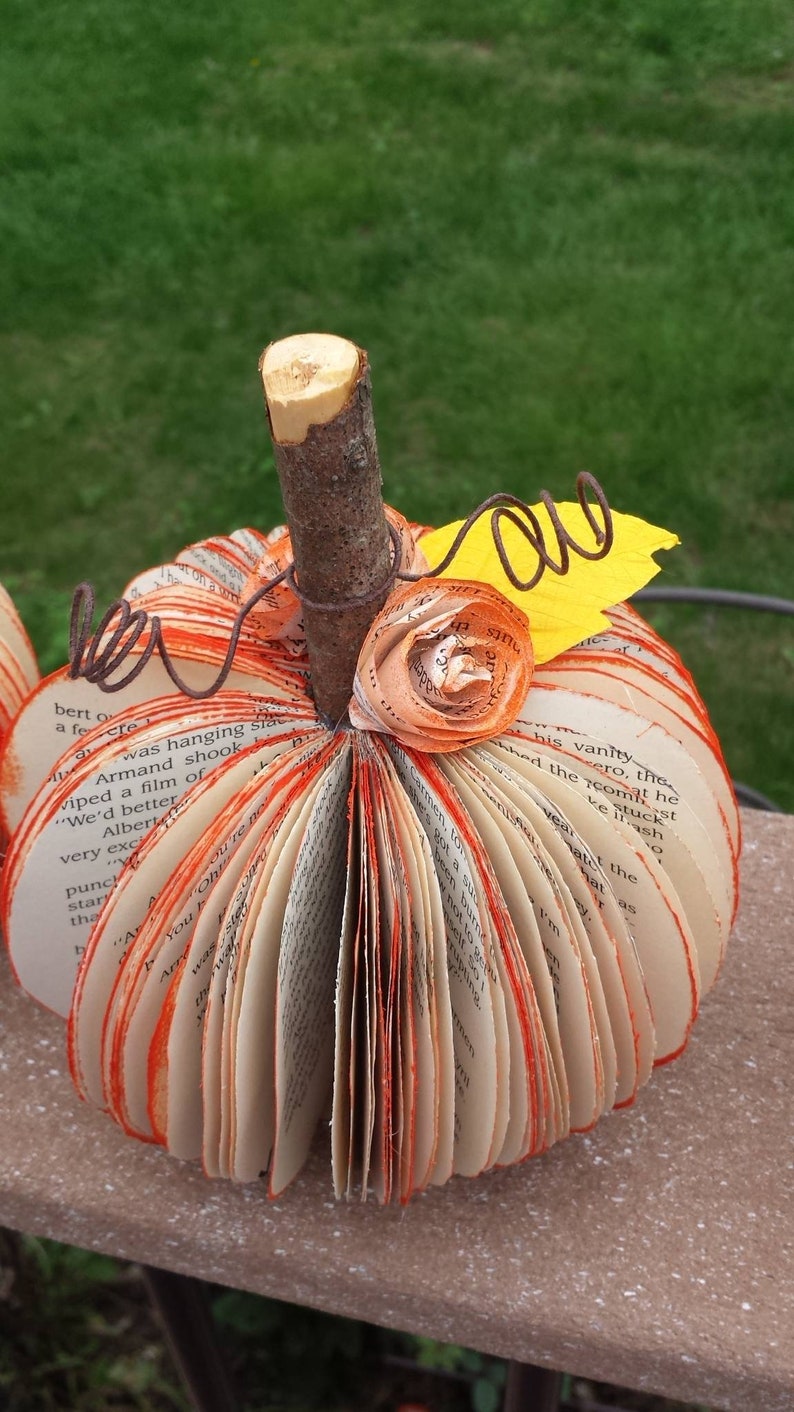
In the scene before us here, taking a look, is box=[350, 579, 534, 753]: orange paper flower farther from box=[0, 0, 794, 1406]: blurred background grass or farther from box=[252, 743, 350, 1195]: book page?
box=[0, 0, 794, 1406]: blurred background grass

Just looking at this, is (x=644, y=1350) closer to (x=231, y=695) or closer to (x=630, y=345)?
(x=231, y=695)

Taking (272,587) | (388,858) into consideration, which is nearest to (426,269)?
(272,587)

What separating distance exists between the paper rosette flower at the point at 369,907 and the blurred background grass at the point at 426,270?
1.40m

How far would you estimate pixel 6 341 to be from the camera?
10.2 feet

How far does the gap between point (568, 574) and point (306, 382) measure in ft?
0.78

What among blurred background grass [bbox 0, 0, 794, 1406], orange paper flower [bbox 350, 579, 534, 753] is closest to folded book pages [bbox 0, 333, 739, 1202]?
orange paper flower [bbox 350, 579, 534, 753]

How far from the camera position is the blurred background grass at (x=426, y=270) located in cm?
261

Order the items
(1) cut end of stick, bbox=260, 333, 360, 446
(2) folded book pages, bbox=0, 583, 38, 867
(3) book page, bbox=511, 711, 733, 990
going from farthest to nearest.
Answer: (2) folded book pages, bbox=0, 583, 38, 867 → (3) book page, bbox=511, 711, 733, 990 → (1) cut end of stick, bbox=260, 333, 360, 446

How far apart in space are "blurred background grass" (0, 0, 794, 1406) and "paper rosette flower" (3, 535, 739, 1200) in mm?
1401

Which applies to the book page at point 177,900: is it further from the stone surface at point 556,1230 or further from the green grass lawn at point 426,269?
the green grass lawn at point 426,269

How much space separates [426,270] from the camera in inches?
121

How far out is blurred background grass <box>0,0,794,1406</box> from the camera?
261cm

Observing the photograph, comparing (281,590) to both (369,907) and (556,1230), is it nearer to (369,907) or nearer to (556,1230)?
(369,907)

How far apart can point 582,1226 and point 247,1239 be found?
0.24m
